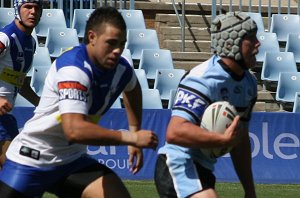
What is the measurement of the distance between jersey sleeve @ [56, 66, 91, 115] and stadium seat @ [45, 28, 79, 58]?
9683mm

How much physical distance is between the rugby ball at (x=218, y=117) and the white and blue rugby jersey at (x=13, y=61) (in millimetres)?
3451

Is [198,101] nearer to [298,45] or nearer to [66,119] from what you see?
[66,119]

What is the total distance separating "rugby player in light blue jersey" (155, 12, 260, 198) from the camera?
6.01m

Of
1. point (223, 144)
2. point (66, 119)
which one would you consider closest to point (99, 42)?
point (66, 119)

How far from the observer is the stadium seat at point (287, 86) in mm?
15672

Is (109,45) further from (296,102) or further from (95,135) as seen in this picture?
(296,102)

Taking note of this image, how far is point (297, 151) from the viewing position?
13.1m

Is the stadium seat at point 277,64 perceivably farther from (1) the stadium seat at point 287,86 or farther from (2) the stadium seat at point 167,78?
(2) the stadium seat at point 167,78

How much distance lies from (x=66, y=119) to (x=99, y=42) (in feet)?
1.70

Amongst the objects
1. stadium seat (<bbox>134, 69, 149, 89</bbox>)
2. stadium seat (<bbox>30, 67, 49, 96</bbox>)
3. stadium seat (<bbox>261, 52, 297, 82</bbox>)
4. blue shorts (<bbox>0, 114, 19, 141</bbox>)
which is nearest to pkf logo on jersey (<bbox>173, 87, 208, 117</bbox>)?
blue shorts (<bbox>0, 114, 19, 141</bbox>)

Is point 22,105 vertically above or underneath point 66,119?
underneath

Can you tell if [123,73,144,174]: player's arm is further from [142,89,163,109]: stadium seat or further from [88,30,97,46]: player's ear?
[142,89,163,109]: stadium seat

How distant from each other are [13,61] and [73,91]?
3.42 meters

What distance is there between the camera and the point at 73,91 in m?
5.74
